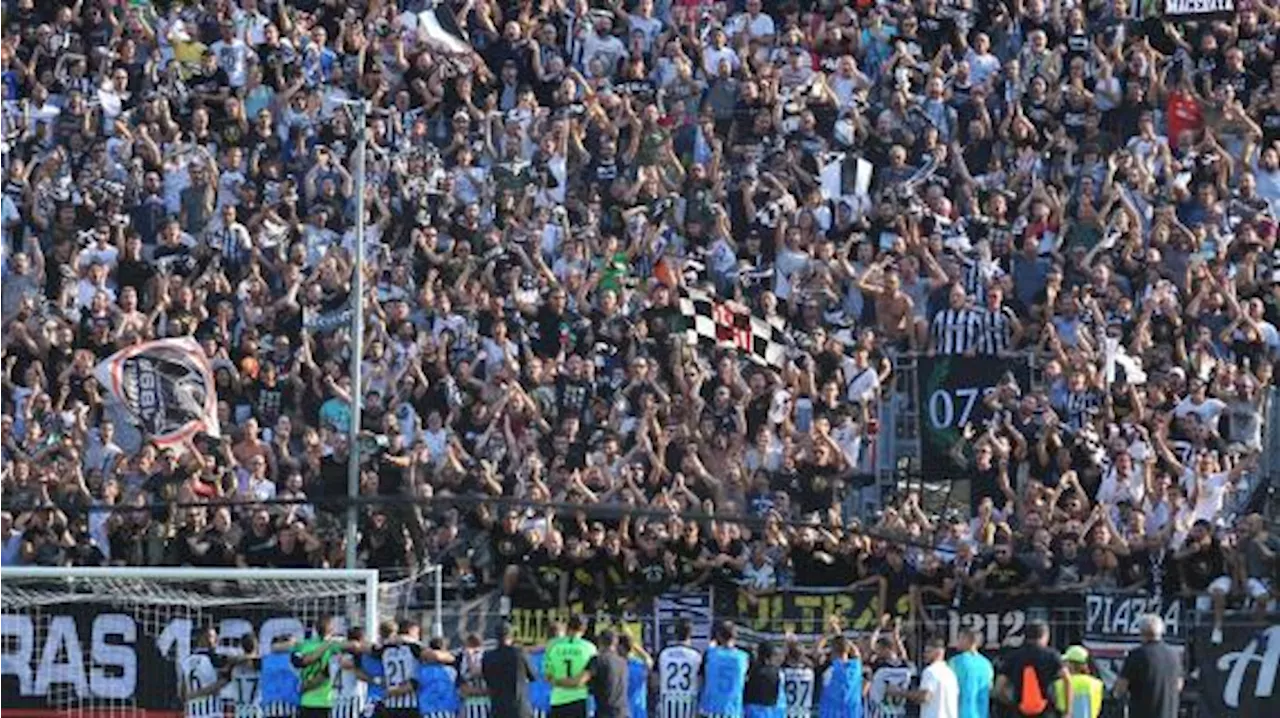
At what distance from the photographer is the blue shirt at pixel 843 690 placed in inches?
1037

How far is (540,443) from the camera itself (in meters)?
30.1

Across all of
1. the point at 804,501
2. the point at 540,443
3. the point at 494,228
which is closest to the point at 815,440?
the point at 804,501

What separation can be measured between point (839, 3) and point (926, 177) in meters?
2.89

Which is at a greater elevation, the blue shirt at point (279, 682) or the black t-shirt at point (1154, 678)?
the black t-shirt at point (1154, 678)

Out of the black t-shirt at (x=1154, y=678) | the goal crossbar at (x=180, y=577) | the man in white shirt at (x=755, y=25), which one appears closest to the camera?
the black t-shirt at (x=1154, y=678)

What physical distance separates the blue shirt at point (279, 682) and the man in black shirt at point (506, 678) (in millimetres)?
1625

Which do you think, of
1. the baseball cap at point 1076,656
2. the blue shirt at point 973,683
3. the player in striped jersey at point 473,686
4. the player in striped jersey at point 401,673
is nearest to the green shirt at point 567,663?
the player in striped jersey at point 473,686

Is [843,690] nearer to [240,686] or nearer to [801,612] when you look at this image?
[801,612]

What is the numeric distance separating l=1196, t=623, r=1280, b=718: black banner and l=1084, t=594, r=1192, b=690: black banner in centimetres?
36

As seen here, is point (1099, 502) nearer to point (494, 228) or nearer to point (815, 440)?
point (815, 440)

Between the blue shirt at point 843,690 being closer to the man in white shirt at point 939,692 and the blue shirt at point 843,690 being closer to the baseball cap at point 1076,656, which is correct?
the man in white shirt at point 939,692

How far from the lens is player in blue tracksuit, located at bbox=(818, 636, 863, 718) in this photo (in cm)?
2634

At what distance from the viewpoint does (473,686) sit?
26.5 metres

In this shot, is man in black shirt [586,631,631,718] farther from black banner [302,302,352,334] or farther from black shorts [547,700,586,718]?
black banner [302,302,352,334]
